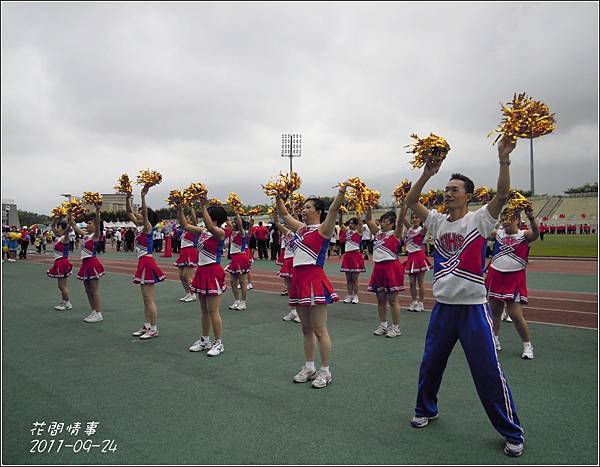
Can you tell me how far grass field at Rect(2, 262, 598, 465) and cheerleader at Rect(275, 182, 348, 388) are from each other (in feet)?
0.80

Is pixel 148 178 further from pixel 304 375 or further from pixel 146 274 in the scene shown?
pixel 304 375

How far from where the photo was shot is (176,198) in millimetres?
6055

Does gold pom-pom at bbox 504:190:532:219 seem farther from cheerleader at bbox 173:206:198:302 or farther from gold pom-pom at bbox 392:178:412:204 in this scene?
cheerleader at bbox 173:206:198:302

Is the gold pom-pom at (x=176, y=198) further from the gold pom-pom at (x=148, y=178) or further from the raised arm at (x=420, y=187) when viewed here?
the raised arm at (x=420, y=187)

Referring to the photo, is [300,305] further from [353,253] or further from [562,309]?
[562,309]

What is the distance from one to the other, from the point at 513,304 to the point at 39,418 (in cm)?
560

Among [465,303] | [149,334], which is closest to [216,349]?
[149,334]

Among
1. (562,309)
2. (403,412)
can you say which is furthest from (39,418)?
(562,309)

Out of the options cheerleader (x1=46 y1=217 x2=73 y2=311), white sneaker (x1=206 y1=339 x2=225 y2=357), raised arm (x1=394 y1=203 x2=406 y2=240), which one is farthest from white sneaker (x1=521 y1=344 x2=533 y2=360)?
cheerleader (x1=46 y1=217 x2=73 y2=311)

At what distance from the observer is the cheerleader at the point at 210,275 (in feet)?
19.1

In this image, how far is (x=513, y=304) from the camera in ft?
18.5

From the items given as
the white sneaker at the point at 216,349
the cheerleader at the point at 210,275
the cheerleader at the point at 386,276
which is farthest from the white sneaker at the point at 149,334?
the cheerleader at the point at 386,276

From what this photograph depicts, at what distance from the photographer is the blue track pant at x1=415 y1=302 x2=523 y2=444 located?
3.30 meters

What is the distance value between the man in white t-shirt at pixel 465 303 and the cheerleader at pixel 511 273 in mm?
2515
